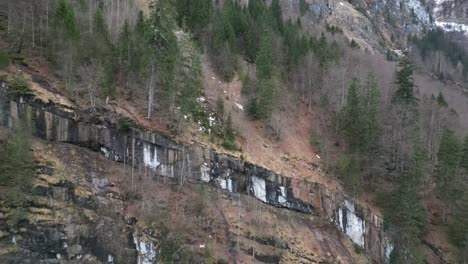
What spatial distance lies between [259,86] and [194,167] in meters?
15.4

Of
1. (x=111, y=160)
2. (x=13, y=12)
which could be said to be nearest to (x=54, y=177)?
(x=111, y=160)

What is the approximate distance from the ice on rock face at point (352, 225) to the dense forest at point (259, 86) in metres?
2.39

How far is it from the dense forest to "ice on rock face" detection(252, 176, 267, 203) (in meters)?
3.40

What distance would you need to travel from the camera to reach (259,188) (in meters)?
37.1

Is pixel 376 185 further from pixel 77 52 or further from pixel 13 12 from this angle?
pixel 13 12

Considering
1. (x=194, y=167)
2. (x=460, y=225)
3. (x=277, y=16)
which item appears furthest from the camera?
(x=277, y=16)

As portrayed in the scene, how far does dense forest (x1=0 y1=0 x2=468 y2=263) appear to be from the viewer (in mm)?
33531

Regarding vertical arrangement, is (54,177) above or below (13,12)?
below

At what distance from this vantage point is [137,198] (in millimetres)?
29734

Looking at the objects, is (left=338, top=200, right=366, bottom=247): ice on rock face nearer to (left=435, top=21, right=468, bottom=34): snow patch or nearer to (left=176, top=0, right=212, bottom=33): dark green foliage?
(left=176, top=0, right=212, bottom=33): dark green foliage

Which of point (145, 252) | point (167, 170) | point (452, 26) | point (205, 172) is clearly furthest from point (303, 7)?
point (145, 252)

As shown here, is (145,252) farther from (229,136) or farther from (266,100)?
(266,100)

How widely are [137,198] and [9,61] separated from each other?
13197 millimetres

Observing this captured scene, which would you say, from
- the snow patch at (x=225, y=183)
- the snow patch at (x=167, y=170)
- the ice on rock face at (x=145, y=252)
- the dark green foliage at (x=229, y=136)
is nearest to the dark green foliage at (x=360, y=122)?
the dark green foliage at (x=229, y=136)
